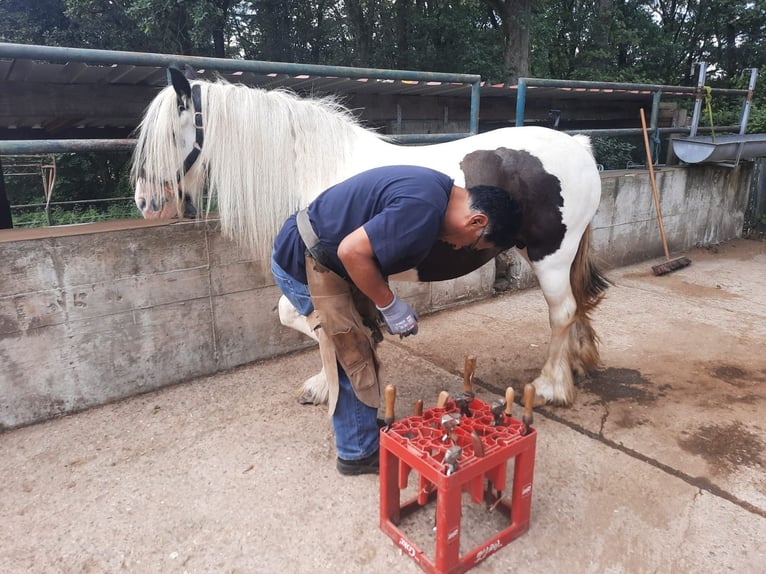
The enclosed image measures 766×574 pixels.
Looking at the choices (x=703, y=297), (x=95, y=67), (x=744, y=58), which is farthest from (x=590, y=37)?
(x=95, y=67)

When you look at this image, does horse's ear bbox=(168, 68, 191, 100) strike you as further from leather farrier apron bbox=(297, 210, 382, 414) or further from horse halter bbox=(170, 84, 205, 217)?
leather farrier apron bbox=(297, 210, 382, 414)

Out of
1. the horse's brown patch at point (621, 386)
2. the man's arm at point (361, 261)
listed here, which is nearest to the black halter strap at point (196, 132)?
the man's arm at point (361, 261)

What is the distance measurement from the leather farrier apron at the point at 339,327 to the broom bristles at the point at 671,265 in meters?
4.75

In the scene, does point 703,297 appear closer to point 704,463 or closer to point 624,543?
point 704,463

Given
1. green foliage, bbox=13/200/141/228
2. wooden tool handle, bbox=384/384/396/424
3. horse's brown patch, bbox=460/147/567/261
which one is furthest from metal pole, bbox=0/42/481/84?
green foliage, bbox=13/200/141/228

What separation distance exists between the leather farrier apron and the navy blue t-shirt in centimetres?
6

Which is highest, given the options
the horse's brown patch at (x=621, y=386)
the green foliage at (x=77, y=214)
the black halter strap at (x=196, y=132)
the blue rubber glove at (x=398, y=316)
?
the black halter strap at (x=196, y=132)

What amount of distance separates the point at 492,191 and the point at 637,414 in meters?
1.84

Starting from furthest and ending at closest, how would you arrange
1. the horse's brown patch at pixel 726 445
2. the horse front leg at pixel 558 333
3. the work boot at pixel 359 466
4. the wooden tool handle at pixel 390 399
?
the horse front leg at pixel 558 333
the horse's brown patch at pixel 726 445
the work boot at pixel 359 466
the wooden tool handle at pixel 390 399

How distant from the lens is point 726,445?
99.9 inches

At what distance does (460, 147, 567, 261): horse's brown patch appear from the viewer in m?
2.71

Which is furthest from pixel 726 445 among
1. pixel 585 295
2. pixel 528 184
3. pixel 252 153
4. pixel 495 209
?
pixel 252 153

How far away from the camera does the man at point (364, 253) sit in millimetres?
1640

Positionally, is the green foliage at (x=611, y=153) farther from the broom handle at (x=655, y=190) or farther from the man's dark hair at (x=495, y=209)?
the man's dark hair at (x=495, y=209)
